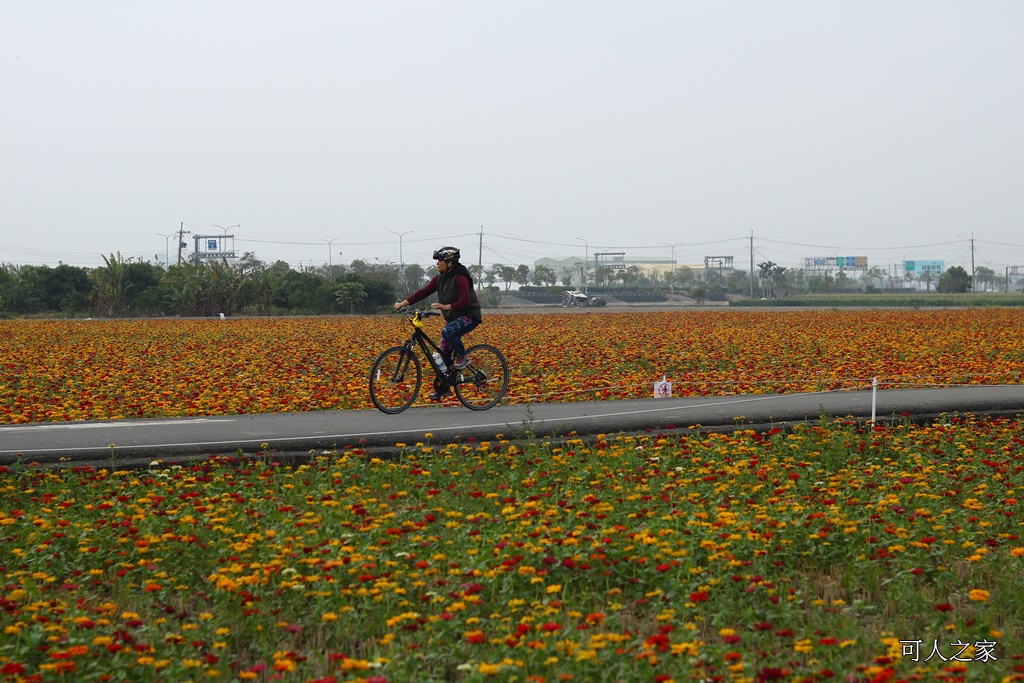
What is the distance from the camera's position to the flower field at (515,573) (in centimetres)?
445

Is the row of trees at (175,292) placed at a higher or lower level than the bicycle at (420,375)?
higher

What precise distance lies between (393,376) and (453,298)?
3.54ft

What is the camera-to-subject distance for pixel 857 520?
6.35 m

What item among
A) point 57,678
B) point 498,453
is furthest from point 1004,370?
point 57,678

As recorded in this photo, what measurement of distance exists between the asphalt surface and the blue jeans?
0.69 meters

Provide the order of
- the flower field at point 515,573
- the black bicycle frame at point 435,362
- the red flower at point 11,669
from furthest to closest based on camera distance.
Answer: the black bicycle frame at point 435,362 < the flower field at point 515,573 < the red flower at point 11,669

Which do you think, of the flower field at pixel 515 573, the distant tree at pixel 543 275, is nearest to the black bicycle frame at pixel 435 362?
the flower field at pixel 515 573

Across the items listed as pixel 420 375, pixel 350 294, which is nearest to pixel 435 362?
pixel 420 375

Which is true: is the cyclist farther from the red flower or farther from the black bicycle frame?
the red flower

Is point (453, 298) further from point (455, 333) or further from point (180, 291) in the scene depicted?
point (180, 291)

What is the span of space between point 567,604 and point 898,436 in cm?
570

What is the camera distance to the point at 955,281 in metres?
133

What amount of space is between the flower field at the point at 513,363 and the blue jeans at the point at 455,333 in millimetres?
1488

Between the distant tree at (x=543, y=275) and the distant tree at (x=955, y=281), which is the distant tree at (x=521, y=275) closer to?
the distant tree at (x=543, y=275)
